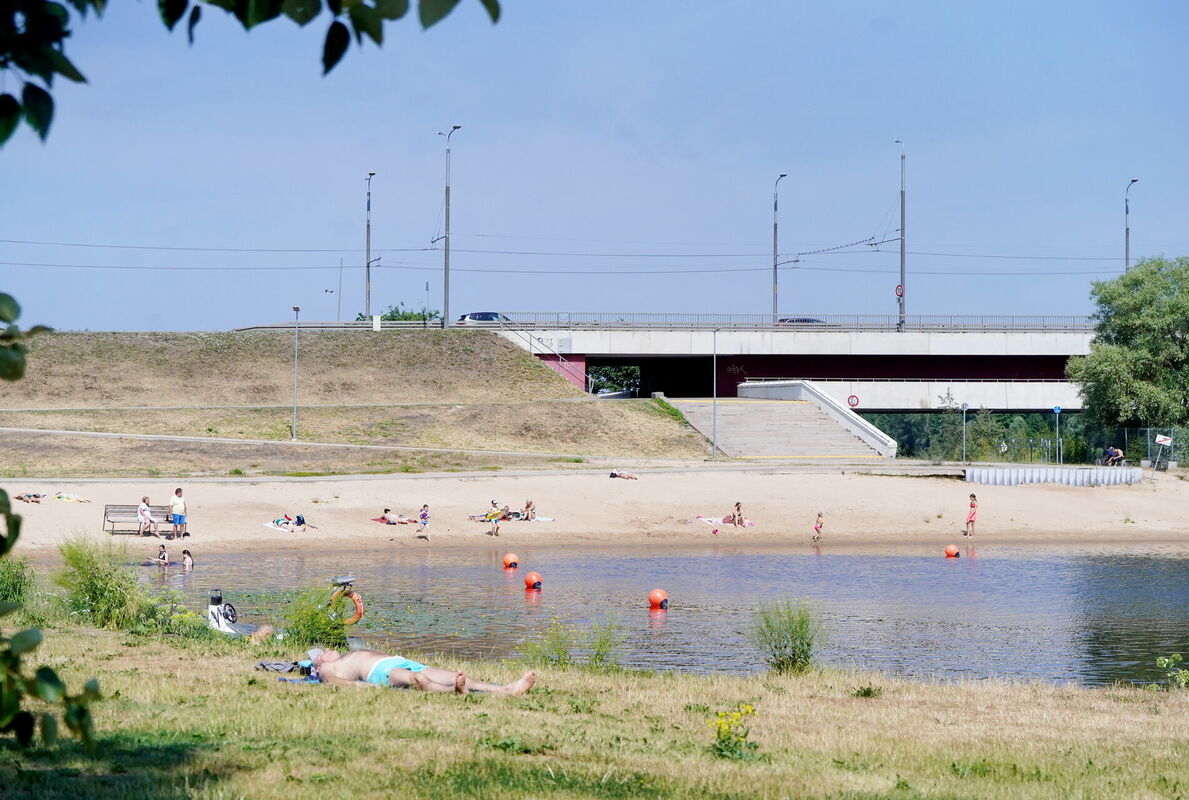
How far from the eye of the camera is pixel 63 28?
148 inches

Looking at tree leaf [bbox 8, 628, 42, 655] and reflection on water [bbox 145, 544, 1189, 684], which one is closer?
tree leaf [bbox 8, 628, 42, 655]

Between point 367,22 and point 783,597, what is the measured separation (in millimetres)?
22892

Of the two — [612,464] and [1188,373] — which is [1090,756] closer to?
[612,464]

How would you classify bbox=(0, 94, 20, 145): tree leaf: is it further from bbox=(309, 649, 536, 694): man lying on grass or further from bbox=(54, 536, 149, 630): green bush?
bbox=(54, 536, 149, 630): green bush

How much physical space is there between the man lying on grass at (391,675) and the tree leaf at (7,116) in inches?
345

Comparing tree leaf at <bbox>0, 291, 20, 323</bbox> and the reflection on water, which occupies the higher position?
tree leaf at <bbox>0, 291, 20, 323</bbox>

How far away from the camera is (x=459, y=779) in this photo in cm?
756

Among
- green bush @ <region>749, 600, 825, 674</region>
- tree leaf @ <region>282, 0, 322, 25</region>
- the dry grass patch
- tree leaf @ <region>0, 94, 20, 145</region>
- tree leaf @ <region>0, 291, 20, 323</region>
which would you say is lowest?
green bush @ <region>749, 600, 825, 674</region>

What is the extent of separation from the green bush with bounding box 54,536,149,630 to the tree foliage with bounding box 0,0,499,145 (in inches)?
534

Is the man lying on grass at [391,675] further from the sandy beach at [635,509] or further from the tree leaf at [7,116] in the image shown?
the sandy beach at [635,509]

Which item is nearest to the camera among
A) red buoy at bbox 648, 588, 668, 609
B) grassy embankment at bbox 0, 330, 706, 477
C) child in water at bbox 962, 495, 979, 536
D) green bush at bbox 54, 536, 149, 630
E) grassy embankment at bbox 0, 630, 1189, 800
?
grassy embankment at bbox 0, 630, 1189, 800

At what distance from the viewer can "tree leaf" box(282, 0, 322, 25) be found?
3.74 metres

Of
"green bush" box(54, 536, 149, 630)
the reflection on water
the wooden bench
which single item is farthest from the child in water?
"green bush" box(54, 536, 149, 630)

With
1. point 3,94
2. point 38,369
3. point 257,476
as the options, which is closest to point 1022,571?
point 257,476
